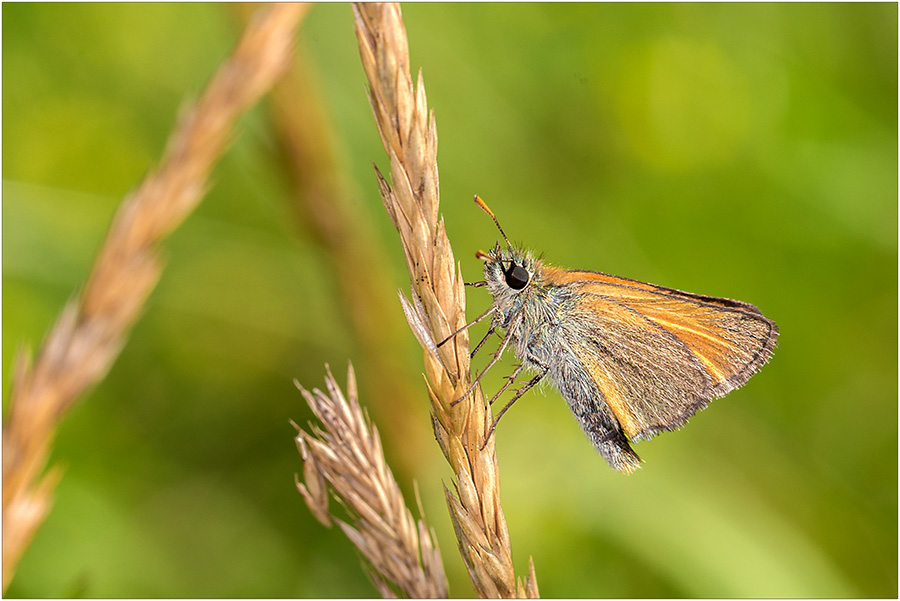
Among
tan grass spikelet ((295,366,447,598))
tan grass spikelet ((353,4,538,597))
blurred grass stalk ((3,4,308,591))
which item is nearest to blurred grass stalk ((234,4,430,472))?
blurred grass stalk ((3,4,308,591))

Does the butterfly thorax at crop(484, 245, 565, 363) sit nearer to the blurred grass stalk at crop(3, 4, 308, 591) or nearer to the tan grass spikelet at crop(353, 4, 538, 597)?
the tan grass spikelet at crop(353, 4, 538, 597)

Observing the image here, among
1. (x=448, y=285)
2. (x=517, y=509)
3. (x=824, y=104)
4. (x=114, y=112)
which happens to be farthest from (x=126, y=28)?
(x=824, y=104)

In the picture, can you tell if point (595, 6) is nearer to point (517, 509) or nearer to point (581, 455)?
point (581, 455)

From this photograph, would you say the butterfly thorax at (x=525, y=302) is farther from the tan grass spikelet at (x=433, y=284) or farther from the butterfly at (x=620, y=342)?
the tan grass spikelet at (x=433, y=284)

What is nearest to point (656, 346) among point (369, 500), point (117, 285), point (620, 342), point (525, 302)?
point (620, 342)

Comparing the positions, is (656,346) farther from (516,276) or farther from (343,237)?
(343,237)

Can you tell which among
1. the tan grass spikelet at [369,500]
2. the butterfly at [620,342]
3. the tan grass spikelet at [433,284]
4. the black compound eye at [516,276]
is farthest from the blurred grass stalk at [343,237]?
the tan grass spikelet at [369,500]
